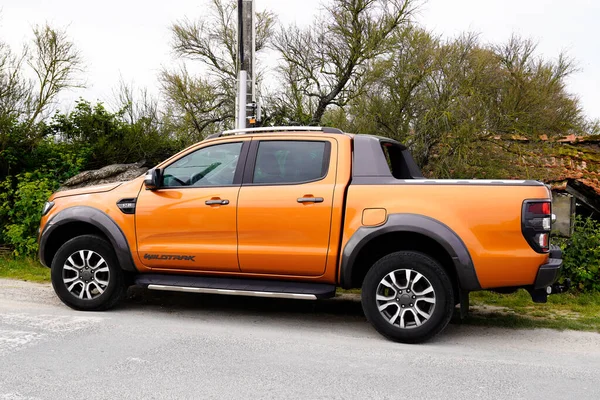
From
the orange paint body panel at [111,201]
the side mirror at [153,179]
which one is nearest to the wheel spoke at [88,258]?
the orange paint body panel at [111,201]

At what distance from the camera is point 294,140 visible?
20.4 feet

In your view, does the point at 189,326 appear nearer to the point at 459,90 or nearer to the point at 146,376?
the point at 146,376

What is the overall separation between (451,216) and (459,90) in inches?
211

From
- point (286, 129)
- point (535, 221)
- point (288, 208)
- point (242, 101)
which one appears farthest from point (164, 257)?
point (242, 101)

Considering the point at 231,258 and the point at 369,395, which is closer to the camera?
the point at 369,395

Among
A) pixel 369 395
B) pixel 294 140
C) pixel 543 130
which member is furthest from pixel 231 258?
pixel 543 130

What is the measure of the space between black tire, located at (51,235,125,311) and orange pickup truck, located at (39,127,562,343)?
13 millimetres

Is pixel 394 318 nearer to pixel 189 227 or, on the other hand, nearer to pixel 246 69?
pixel 189 227

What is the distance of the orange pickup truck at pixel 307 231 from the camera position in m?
5.31

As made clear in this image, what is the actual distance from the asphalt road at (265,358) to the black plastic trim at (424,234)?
62 cm

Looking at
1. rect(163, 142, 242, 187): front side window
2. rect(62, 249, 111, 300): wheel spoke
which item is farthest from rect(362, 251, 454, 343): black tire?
rect(62, 249, 111, 300): wheel spoke

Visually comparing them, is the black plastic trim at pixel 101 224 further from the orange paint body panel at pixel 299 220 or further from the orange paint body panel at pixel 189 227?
the orange paint body panel at pixel 189 227

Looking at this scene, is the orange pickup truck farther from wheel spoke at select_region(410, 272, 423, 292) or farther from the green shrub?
the green shrub

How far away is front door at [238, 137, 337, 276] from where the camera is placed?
18.9ft
